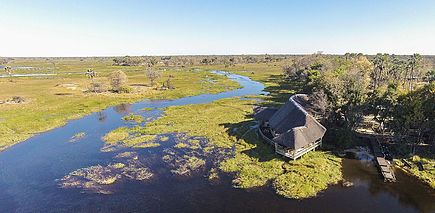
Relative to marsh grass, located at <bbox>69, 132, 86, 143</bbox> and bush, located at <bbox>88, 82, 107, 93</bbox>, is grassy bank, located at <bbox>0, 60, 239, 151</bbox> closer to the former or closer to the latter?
bush, located at <bbox>88, 82, 107, 93</bbox>

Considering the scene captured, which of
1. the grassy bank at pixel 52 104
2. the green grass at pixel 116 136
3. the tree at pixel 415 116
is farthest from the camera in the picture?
the grassy bank at pixel 52 104

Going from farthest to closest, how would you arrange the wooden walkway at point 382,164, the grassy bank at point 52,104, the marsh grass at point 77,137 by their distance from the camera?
the grassy bank at point 52,104
the marsh grass at point 77,137
the wooden walkway at point 382,164

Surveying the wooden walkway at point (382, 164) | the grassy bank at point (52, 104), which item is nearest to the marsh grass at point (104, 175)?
the grassy bank at point (52, 104)

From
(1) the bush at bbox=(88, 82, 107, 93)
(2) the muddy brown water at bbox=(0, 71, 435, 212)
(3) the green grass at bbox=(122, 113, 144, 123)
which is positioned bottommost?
(2) the muddy brown water at bbox=(0, 71, 435, 212)

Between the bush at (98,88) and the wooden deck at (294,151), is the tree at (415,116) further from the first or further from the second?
the bush at (98,88)

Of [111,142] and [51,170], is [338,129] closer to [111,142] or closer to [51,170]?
[111,142]

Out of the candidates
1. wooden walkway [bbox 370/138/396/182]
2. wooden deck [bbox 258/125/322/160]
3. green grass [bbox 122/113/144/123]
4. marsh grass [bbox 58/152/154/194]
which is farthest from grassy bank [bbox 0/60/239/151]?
wooden walkway [bbox 370/138/396/182]
